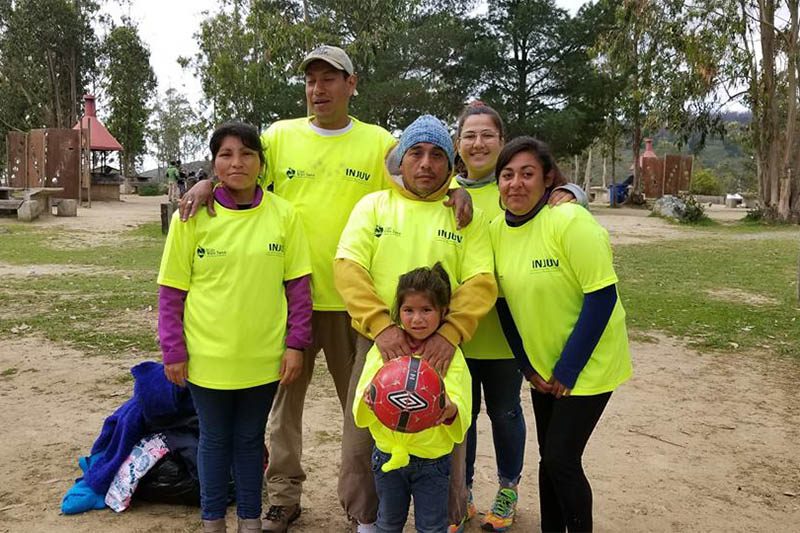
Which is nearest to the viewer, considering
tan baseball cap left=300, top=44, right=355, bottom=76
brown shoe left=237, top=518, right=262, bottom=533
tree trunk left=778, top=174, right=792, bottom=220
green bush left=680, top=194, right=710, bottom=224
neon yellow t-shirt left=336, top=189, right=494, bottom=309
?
neon yellow t-shirt left=336, top=189, right=494, bottom=309

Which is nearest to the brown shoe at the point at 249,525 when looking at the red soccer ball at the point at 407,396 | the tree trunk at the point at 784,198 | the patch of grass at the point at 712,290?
the red soccer ball at the point at 407,396

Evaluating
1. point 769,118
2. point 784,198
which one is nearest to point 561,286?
point 784,198

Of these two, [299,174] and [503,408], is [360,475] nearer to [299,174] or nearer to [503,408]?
[503,408]

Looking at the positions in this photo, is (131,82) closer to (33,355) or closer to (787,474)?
(33,355)

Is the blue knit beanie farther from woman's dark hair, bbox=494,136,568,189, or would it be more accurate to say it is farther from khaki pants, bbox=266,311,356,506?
khaki pants, bbox=266,311,356,506

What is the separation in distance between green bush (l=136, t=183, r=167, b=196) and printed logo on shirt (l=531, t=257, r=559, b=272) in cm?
3769

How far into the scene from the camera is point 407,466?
2.42 meters

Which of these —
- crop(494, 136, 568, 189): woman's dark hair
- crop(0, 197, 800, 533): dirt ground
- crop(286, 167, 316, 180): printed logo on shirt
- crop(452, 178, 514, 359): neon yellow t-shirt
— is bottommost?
crop(0, 197, 800, 533): dirt ground

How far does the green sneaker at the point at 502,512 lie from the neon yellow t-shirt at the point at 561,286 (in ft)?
2.63

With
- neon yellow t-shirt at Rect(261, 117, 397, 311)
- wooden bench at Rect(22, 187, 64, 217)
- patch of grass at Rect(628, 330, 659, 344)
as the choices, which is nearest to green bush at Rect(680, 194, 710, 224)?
patch of grass at Rect(628, 330, 659, 344)

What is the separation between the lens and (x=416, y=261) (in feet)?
Result: 8.37

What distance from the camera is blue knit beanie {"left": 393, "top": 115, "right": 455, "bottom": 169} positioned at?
8.46 feet

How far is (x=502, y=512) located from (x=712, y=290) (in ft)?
25.1

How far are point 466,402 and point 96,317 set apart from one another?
227 inches
